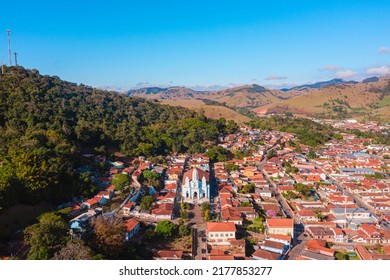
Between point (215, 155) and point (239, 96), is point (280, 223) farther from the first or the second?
point (239, 96)

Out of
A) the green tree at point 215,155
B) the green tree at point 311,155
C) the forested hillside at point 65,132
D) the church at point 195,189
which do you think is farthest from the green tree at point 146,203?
the green tree at point 311,155

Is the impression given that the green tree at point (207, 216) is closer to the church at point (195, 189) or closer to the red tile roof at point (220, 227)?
the red tile roof at point (220, 227)

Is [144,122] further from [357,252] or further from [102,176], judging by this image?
[357,252]

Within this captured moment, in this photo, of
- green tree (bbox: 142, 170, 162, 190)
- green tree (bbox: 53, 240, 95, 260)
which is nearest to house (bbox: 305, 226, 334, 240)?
green tree (bbox: 142, 170, 162, 190)

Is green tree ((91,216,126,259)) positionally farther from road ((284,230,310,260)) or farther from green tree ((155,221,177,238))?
road ((284,230,310,260))

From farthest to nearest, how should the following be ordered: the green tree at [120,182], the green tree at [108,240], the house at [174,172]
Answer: the house at [174,172], the green tree at [120,182], the green tree at [108,240]

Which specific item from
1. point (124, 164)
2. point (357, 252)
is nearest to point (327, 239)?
point (357, 252)
